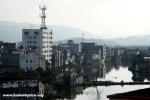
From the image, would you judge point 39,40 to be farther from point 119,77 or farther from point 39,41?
point 119,77

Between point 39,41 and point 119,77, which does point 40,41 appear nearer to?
point 39,41

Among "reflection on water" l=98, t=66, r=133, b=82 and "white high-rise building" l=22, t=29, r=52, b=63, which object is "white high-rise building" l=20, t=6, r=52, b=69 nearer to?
"white high-rise building" l=22, t=29, r=52, b=63

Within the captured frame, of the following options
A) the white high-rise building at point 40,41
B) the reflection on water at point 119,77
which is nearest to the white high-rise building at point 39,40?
the white high-rise building at point 40,41

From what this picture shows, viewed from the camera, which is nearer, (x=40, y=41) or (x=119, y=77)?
(x=40, y=41)

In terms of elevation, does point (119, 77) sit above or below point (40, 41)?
below

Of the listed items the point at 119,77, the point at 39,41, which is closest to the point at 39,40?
the point at 39,41

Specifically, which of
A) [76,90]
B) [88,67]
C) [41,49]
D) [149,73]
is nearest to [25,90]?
[76,90]

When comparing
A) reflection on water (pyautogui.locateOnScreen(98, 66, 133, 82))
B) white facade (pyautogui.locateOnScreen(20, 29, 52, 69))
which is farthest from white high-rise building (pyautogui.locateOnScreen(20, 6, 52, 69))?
reflection on water (pyautogui.locateOnScreen(98, 66, 133, 82))

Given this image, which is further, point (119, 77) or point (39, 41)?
point (119, 77)

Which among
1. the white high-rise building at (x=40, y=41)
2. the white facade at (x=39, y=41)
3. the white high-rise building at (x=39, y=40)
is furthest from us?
the white high-rise building at (x=39, y=40)

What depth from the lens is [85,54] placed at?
27.3 m

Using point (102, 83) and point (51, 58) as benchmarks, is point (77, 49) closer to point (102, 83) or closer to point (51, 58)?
point (51, 58)

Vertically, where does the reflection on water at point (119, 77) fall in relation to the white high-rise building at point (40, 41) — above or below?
below

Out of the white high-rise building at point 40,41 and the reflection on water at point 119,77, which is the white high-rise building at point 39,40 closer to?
the white high-rise building at point 40,41
